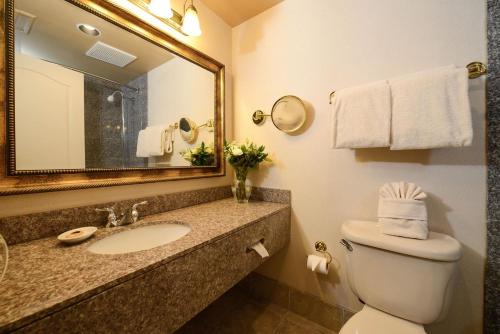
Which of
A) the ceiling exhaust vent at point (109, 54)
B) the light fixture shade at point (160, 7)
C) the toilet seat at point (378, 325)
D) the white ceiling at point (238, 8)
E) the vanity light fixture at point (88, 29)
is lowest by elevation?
the toilet seat at point (378, 325)

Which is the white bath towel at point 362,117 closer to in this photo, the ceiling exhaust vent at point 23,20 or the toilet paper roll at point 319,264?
the toilet paper roll at point 319,264

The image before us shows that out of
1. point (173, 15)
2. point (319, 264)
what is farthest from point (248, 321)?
point (173, 15)

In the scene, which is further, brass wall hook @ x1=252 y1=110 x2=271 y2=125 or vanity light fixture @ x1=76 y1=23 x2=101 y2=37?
brass wall hook @ x1=252 y1=110 x2=271 y2=125

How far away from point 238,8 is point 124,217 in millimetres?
1571

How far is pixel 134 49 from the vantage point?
1032 millimetres

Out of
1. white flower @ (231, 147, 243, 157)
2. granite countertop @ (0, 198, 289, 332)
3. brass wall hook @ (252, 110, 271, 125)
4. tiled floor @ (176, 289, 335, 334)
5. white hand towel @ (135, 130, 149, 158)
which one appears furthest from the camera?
brass wall hook @ (252, 110, 271, 125)

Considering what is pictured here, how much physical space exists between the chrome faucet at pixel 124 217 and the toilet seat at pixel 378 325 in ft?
3.35

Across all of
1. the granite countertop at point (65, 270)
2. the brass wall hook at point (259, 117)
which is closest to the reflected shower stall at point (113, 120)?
the granite countertop at point (65, 270)

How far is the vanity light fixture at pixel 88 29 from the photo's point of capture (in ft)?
→ 2.80

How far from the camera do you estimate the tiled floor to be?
117 centimetres

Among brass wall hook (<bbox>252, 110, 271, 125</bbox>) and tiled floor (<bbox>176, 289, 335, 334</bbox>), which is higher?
brass wall hook (<bbox>252, 110, 271, 125</bbox>)

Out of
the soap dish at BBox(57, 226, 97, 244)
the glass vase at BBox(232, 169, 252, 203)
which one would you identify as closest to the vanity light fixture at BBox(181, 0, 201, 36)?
the glass vase at BBox(232, 169, 252, 203)

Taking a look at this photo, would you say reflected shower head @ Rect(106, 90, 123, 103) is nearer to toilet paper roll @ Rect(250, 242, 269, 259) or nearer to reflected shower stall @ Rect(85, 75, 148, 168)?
reflected shower stall @ Rect(85, 75, 148, 168)

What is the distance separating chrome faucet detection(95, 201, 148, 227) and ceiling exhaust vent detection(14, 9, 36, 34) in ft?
2.46
